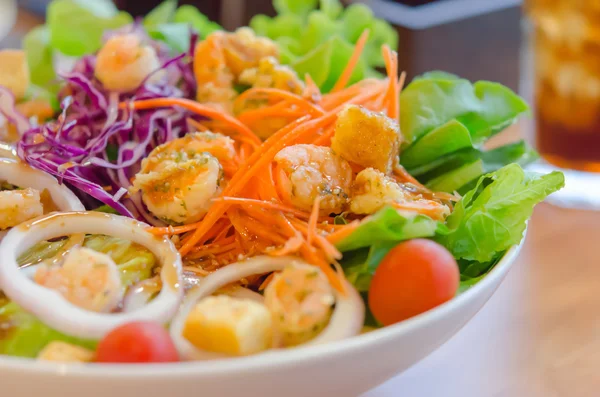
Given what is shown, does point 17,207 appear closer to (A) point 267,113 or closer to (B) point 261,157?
(B) point 261,157

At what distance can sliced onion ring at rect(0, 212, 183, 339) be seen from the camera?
3.33ft

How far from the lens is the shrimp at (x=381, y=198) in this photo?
125cm

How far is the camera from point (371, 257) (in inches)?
45.9

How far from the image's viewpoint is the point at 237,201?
51.7 inches

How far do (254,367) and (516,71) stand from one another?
113 inches

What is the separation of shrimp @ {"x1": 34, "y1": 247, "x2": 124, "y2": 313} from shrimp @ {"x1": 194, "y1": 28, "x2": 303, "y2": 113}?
2.55 ft

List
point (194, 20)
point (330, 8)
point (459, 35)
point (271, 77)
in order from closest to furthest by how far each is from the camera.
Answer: point (271, 77), point (330, 8), point (194, 20), point (459, 35)

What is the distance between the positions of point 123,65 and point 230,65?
1.02 feet

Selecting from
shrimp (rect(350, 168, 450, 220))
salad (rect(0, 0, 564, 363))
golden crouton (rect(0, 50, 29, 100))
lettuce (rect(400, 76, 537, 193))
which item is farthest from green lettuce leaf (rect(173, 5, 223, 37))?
shrimp (rect(350, 168, 450, 220))

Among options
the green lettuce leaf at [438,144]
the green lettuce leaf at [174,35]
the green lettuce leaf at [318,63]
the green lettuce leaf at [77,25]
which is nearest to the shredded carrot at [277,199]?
the green lettuce leaf at [438,144]

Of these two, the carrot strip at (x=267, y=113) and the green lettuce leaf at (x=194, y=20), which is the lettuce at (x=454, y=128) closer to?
the carrot strip at (x=267, y=113)

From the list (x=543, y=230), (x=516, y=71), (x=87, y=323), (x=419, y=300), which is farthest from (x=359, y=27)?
(x=87, y=323)

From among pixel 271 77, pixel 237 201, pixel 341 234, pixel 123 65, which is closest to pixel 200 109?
pixel 271 77

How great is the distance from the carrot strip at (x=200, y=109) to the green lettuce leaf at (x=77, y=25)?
84cm
